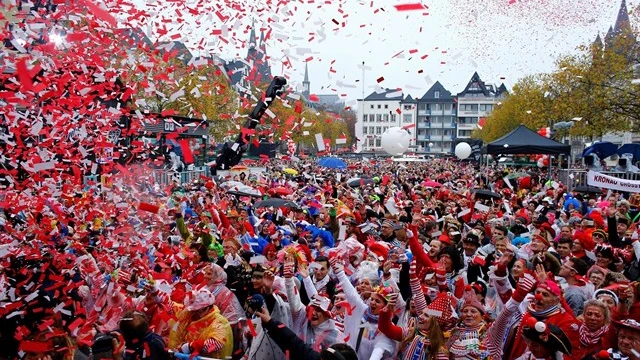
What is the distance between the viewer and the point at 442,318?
530cm

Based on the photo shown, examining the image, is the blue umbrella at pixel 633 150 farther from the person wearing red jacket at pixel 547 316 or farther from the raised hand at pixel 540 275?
the person wearing red jacket at pixel 547 316

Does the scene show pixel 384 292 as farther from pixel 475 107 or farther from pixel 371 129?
pixel 475 107

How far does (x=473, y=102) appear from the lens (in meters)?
126

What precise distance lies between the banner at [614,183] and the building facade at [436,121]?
115 m

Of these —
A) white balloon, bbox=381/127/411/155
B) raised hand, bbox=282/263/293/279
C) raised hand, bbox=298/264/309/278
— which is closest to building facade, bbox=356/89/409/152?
white balloon, bbox=381/127/411/155

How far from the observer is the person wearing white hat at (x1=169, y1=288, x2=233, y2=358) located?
5.30m

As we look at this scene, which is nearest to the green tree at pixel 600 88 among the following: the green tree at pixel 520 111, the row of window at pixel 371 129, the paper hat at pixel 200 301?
the green tree at pixel 520 111

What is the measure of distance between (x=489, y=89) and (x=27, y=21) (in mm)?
128837

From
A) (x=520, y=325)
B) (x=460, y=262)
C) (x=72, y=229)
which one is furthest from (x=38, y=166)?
(x=460, y=262)

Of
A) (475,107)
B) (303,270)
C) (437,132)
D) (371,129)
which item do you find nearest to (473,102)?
(475,107)

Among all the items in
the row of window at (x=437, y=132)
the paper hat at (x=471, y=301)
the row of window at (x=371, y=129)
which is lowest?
the paper hat at (x=471, y=301)

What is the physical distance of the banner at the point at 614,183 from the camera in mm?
12637

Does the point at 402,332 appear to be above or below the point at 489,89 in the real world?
below

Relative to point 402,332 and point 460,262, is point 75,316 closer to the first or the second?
point 402,332
